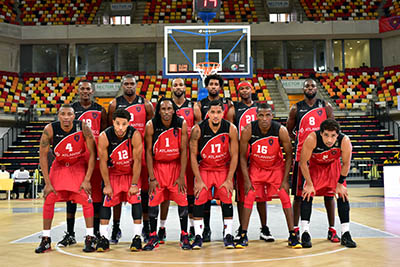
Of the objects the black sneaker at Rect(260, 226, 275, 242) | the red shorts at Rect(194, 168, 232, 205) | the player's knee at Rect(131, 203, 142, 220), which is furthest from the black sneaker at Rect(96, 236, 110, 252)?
the black sneaker at Rect(260, 226, 275, 242)

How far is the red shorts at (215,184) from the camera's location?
5180mm

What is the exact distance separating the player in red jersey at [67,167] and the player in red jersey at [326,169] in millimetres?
2529

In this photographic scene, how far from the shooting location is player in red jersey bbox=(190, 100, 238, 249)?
518 centimetres

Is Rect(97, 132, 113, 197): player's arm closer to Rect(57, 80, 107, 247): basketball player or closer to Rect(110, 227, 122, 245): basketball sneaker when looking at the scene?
Rect(57, 80, 107, 247): basketball player

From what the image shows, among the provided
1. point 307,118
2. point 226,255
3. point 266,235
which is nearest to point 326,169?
point 307,118

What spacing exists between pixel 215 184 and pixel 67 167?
1.78m

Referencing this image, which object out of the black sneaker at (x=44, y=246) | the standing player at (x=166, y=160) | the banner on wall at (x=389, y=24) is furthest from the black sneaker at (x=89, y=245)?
the banner on wall at (x=389, y=24)

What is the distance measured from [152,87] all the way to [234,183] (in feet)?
56.8

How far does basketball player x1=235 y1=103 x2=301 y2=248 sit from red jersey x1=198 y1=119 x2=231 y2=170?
0.74ft

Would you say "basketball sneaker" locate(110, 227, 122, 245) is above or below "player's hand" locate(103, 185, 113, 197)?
below

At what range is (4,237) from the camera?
6.21 m

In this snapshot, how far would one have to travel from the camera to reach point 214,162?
17.3 feet

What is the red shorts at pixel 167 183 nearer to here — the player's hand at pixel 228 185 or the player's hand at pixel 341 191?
Answer: the player's hand at pixel 228 185

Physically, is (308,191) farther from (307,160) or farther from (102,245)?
(102,245)
